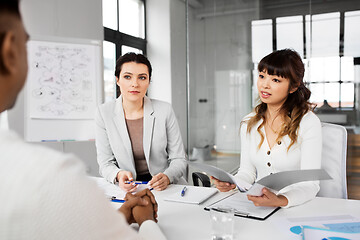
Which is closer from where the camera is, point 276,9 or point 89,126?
point 89,126

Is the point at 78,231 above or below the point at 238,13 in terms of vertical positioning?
below

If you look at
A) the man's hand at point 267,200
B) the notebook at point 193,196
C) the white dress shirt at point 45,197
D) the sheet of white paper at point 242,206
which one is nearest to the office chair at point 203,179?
the notebook at point 193,196

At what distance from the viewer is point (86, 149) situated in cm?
382

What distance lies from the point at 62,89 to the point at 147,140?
1.56m

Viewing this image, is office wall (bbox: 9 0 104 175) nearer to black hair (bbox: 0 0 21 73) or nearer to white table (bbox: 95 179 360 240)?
white table (bbox: 95 179 360 240)

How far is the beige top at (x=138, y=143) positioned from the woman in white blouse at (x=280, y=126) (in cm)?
67

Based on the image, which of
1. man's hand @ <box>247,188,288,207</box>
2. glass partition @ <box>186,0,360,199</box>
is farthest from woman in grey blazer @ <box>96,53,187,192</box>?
glass partition @ <box>186,0,360,199</box>

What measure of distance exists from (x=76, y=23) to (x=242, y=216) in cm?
319

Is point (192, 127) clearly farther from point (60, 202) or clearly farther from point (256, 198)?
point (60, 202)

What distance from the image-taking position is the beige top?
224 cm

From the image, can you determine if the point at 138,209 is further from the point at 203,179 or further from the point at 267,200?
the point at 203,179

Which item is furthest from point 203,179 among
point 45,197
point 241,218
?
point 45,197

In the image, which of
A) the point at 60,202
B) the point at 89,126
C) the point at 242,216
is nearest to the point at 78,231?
the point at 60,202

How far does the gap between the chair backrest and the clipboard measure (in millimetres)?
561
